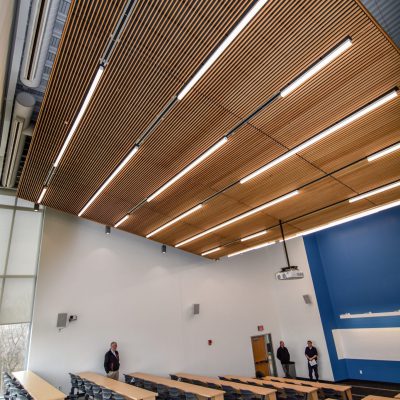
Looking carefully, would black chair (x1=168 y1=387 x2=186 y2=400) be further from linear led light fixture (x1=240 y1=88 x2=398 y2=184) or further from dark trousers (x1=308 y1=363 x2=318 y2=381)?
dark trousers (x1=308 y1=363 x2=318 y2=381)

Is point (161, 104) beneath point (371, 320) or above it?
above

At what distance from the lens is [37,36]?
3.96 m

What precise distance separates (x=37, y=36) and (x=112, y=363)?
8039mm

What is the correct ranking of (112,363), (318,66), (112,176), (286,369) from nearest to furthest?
1. (318,66)
2. (112,176)
3. (112,363)
4. (286,369)

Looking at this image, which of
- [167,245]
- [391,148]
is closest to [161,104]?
[391,148]

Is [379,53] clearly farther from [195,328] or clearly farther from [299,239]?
[195,328]

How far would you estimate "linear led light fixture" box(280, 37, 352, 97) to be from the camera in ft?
12.1

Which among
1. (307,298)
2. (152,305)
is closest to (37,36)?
(152,305)

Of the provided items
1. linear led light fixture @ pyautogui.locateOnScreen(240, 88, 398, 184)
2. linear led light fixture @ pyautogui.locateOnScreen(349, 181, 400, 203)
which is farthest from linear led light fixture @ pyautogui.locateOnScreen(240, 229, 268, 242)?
linear led light fixture @ pyautogui.locateOnScreen(240, 88, 398, 184)

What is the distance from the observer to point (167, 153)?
597 cm

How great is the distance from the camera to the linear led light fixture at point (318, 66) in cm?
369

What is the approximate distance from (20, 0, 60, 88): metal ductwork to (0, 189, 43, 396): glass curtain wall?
16.9ft

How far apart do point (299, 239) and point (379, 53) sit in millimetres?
9022

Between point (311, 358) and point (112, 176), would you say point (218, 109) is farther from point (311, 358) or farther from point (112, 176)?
point (311, 358)
